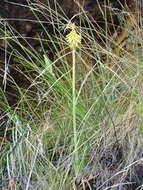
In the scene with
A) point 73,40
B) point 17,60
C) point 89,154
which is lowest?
point 89,154

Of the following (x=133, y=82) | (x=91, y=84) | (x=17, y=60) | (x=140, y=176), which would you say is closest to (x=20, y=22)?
(x=17, y=60)

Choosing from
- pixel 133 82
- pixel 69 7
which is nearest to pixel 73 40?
pixel 133 82

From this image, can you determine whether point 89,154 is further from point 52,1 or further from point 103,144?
point 52,1

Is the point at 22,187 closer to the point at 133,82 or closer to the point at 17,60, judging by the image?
the point at 133,82

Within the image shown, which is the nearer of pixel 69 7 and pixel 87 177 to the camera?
pixel 87 177

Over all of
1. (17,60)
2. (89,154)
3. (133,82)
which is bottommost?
(89,154)

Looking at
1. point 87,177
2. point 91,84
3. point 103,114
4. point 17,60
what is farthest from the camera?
point 17,60

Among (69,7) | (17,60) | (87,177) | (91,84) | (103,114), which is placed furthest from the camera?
(69,7)

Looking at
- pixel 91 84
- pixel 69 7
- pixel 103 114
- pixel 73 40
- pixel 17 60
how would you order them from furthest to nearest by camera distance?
1. pixel 69 7
2. pixel 17 60
3. pixel 91 84
4. pixel 103 114
5. pixel 73 40

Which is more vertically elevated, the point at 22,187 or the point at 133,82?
the point at 133,82
